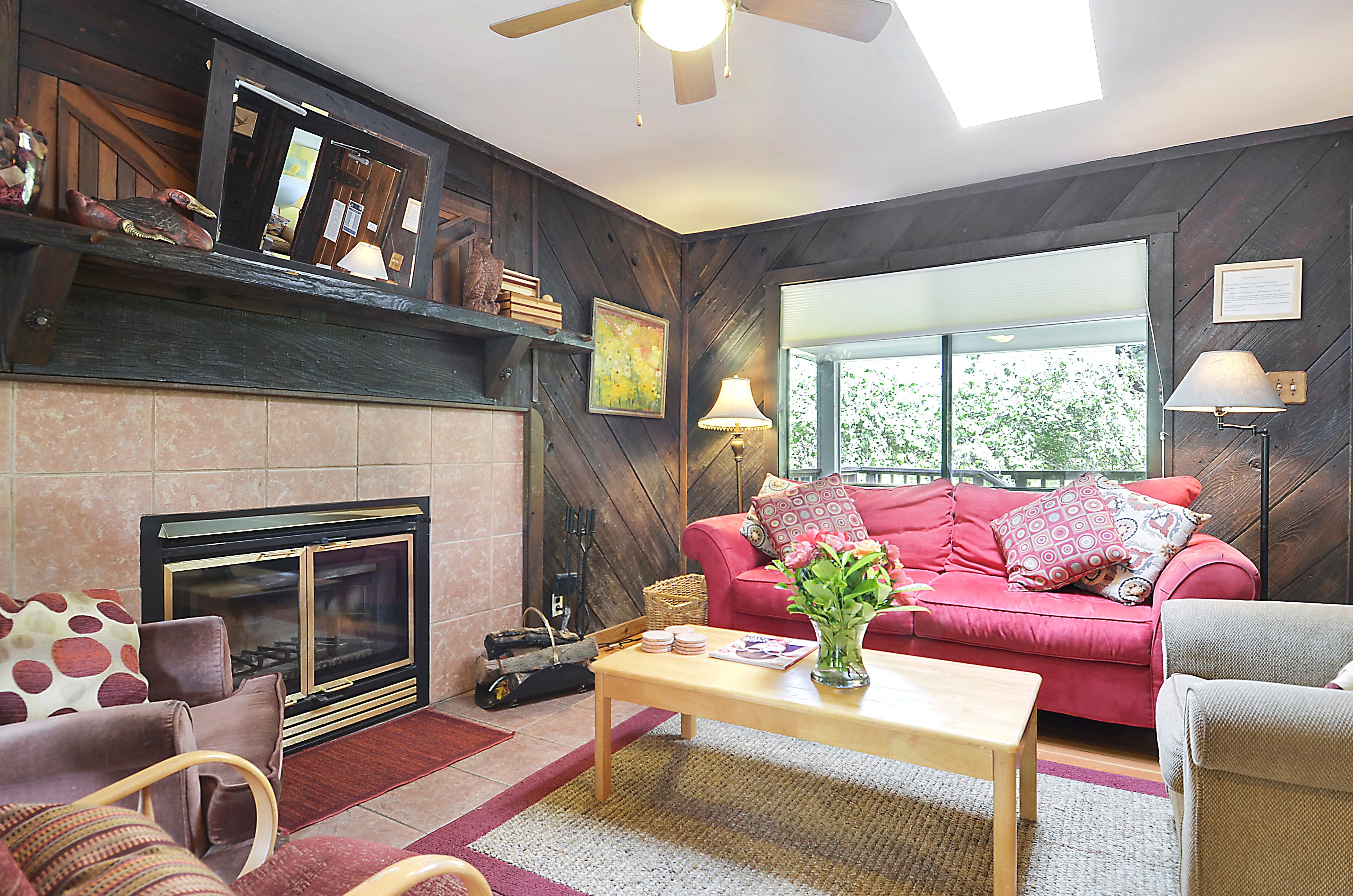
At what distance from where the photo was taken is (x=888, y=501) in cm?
374

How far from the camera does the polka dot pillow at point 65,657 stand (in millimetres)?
1481

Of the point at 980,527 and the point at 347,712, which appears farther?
the point at 980,527

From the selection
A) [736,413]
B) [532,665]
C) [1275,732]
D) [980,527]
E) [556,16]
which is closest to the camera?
[1275,732]

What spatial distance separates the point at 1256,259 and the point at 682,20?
308 cm

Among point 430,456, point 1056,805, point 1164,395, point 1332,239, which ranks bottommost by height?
point 1056,805

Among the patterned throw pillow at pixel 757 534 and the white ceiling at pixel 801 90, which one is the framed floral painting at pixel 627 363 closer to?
the white ceiling at pixel 801 90

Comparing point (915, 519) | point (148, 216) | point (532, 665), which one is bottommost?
point (532, 665)

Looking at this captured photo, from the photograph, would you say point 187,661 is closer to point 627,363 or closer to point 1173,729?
point 1173,729

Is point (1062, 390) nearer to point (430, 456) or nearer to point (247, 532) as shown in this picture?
point (430, 456)

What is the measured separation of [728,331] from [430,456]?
228cm

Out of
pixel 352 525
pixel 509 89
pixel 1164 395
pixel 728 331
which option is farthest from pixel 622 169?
pixel 1164 395

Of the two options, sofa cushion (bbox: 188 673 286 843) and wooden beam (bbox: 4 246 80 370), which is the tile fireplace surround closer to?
wooden beam (bbox: 4 246 80 370)

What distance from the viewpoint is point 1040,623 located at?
269 cm

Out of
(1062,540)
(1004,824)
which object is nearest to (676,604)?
(1062,540)
